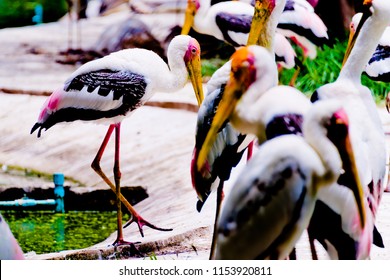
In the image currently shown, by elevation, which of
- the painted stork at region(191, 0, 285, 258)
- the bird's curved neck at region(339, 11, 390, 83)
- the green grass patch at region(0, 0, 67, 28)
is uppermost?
the bird's curved neck at region(339, 11, 390, 83)

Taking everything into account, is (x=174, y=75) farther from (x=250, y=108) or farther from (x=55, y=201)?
(x=250, y=108)

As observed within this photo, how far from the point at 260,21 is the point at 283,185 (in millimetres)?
1479

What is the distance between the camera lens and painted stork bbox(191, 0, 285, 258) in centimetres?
343

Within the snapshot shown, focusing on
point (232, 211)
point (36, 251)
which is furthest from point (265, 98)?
point (36, 251)

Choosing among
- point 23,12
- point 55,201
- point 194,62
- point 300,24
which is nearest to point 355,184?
point 194,62

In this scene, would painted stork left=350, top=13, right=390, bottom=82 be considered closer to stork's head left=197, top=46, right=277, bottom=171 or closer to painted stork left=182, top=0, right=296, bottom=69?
painted stork left=182, top=0, right=296, bottom=69

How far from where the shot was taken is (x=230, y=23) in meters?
6.20

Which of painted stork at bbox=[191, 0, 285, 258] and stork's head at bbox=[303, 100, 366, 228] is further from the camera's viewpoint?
painted stork at bbox=[191, 0, 285, 258]

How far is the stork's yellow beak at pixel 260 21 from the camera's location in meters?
3.81

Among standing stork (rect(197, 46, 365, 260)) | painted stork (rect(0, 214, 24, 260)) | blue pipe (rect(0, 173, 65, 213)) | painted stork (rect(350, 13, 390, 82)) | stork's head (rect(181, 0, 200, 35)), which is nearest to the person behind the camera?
standing stork (rect(197, 46, 365, 260))

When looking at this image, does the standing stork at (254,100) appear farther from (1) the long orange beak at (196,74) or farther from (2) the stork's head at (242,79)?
(1) the long orange beak at (196,74)

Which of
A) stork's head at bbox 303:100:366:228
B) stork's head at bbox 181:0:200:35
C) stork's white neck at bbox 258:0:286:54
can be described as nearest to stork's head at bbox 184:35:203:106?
stork's white neck at bbox 258:0:286:54

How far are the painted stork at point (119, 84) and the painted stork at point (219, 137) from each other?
0.56 meters

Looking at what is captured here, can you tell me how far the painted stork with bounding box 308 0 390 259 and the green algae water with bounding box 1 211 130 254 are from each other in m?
1.97
